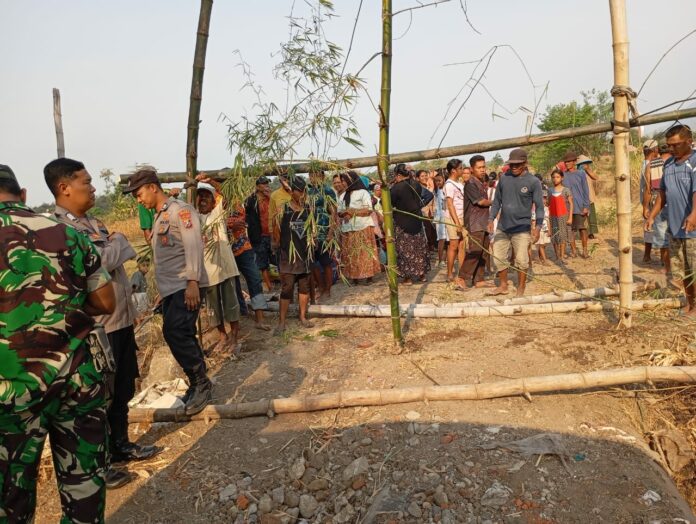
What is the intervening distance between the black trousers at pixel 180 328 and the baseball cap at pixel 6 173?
1.71 m

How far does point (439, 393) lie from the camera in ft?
11.1

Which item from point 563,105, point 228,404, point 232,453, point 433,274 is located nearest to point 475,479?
point 232,453

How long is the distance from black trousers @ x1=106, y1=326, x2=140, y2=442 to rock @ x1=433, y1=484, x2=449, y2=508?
2.24 metres

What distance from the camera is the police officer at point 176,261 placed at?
11.5ft

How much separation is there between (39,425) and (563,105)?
26.0m

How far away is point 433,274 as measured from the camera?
820 centimetres

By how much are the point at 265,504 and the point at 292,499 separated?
0.16m

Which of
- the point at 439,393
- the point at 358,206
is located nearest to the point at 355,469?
the point at 439,393

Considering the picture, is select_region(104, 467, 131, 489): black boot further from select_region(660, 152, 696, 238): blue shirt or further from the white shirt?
select_region(660, 152, 696, 238): blue shirt

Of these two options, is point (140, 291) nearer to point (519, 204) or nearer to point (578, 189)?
point (519, 204)

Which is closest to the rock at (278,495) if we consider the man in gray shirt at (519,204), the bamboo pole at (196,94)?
the bamboo pole at (196,94)

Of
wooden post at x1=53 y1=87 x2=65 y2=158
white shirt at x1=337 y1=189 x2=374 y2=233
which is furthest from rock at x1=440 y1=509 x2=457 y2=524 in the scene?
wooden post at x1=53 y1=87 x2=65 y2=158

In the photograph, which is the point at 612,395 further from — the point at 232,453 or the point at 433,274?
the point at 433,274

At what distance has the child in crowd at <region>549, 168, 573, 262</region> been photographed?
318 inches
